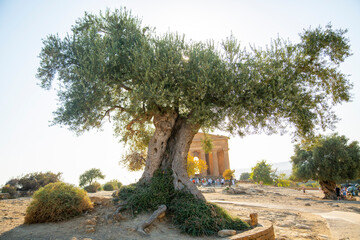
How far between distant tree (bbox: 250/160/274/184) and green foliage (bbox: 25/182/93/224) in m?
48.7

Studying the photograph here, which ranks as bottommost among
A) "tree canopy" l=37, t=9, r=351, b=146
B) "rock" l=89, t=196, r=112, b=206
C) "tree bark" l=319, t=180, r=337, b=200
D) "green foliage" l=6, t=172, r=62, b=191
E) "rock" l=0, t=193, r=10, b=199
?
"tree bark" l=319, t=180, r=337, b=200

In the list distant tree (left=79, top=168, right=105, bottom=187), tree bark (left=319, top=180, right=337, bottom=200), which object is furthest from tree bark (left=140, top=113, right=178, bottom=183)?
distant tree (left=79, top=168, right=105, bottom=187)

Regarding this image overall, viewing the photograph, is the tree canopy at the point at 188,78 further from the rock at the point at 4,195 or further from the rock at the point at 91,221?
the rock at the point at 4,195

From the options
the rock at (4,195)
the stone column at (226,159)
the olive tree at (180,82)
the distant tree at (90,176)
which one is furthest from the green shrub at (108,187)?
the stone column at (226,159)

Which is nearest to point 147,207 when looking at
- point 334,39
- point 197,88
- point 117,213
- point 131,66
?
point 117,213

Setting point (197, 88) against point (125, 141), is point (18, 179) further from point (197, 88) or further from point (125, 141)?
point (197, 88)

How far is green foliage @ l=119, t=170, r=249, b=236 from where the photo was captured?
8.34 m

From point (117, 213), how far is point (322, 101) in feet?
36.0

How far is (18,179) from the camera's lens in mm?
20422

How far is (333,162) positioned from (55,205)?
26739mm

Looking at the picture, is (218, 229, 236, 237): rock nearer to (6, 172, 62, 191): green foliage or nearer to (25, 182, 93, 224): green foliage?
(25, 182, 93, 224): green foliage

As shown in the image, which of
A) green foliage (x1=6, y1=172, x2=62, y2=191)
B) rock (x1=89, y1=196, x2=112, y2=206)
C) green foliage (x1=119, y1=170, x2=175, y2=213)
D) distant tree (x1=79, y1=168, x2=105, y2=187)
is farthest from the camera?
distant tree (x1=79, y1=168, x2=105, y2=187)

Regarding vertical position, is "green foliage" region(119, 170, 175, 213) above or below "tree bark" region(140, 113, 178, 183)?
below

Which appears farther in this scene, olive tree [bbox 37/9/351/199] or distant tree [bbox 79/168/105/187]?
distant tree [bbox 79/168/105/187]
